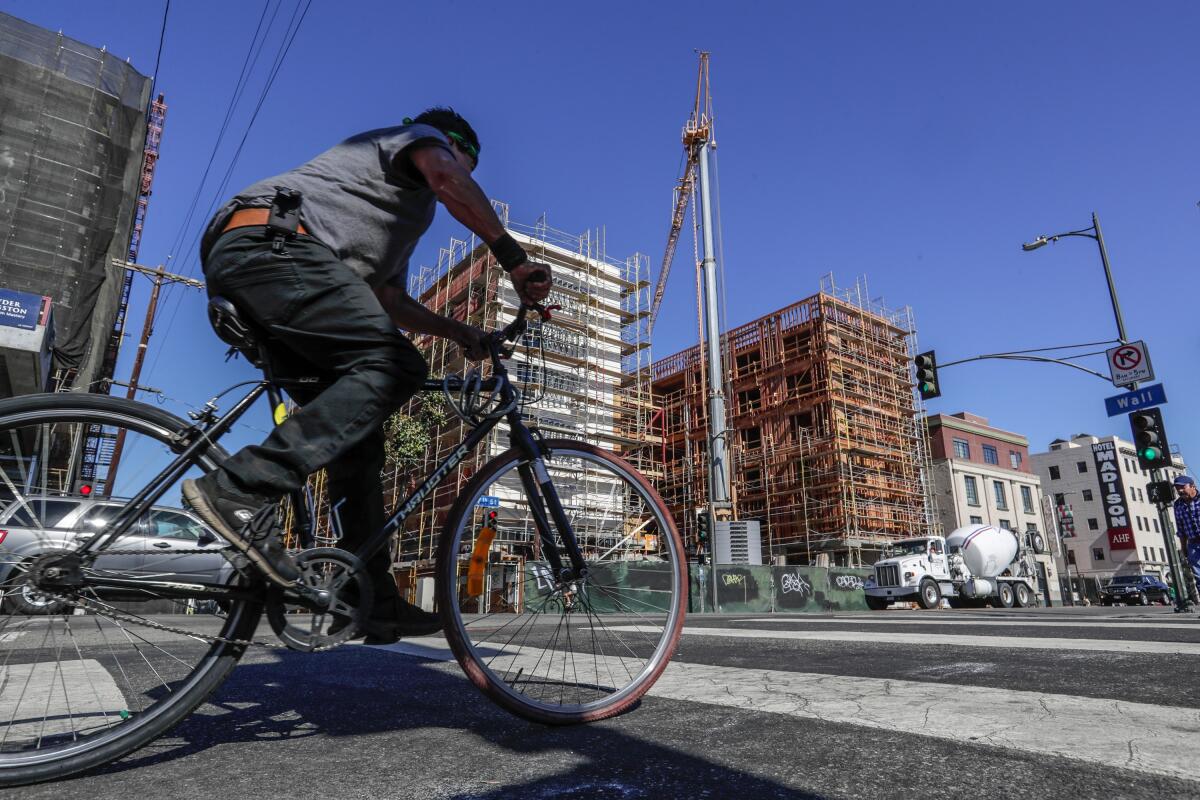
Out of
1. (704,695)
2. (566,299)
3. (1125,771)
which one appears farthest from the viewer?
(566,299)

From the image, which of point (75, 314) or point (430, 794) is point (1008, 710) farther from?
point (75, 314)

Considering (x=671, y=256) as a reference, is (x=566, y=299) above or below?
below

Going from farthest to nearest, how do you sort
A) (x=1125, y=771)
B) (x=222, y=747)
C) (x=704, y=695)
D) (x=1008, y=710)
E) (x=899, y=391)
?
(x=899, y=391), (x=704, y=695), (x=1008, y=710), (x=222, y=747), (x=1125, y=771)

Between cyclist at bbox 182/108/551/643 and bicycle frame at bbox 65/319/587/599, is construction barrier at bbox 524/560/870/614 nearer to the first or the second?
bicycle frame at bbox 65/319/587/599

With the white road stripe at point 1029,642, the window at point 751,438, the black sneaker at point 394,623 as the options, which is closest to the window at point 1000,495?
the window at point 751,438

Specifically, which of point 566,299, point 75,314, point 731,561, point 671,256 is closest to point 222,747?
point 731,561

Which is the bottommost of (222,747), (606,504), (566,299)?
(222,747)

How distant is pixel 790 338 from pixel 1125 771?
40.3m

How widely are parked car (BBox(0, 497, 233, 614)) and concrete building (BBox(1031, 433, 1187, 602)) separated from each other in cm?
5726

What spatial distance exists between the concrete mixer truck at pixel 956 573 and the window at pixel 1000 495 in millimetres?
22759

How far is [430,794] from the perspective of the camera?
43.8 inches

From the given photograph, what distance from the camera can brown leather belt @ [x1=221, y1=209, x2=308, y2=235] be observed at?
5.65 feet

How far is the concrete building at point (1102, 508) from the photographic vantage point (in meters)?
51.6

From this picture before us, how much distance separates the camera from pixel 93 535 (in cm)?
155
